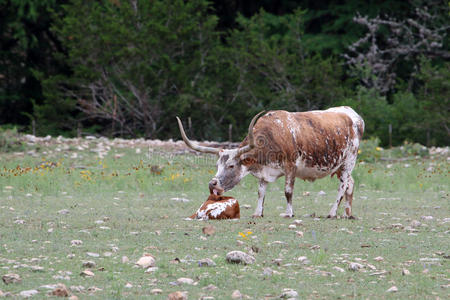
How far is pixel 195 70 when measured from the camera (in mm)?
28188

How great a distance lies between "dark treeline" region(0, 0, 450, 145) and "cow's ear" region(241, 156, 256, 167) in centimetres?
1463

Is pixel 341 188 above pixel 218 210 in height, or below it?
above

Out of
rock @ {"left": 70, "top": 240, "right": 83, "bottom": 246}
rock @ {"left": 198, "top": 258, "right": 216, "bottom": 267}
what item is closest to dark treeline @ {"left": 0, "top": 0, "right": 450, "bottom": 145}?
rock @ {"left": 70, "top": 240, "right": 83, "bottom": 246}

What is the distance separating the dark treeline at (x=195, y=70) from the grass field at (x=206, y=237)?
9449 mm

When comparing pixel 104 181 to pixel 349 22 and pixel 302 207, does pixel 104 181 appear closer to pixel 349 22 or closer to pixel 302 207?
pixel 302 207

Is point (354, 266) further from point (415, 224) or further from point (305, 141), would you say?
point (305, 141)

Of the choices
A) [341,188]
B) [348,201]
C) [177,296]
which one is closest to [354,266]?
[177,296]

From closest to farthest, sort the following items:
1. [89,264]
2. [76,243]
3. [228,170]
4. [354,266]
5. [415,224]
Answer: [89,264] < [354,266] < [76,243] < [415,224] < [228,170]

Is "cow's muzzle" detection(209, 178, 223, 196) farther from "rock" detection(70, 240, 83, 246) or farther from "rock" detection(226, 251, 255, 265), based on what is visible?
"rock" detection(226, 251, 255, 265)

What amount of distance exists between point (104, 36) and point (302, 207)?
15759mm

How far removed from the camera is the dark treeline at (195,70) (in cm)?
2694

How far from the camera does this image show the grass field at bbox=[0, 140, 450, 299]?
6.71 metres

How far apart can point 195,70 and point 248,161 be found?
17240 mm

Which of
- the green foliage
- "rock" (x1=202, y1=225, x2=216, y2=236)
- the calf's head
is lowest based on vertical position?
the green foliage
